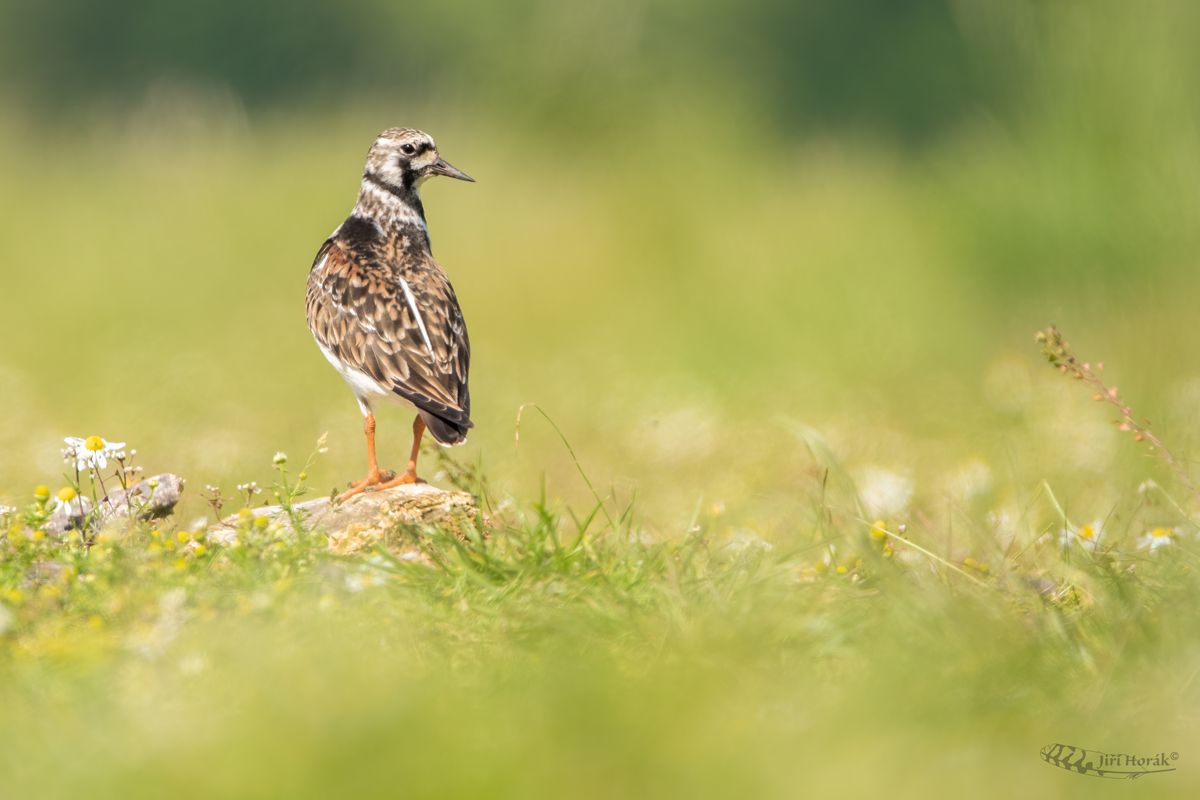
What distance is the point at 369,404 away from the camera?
6.23 metres

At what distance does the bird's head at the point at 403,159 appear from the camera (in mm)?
6625

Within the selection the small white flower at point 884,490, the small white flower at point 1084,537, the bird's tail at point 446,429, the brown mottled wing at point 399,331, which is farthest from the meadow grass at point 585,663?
the small white flower at point 884,490

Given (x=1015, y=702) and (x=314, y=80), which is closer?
(x=1015, y=702)

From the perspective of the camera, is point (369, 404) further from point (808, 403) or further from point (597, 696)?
point (808, 403)

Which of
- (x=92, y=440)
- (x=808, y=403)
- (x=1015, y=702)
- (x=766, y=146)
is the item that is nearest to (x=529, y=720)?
(x=1015, y=702)

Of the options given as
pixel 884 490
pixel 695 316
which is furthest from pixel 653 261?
pixel 884 490

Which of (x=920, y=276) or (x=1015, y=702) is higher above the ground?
(x=920, y=276)

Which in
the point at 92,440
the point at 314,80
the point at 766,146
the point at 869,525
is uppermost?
the point at 314,80

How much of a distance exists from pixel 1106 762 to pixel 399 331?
398 centimetres

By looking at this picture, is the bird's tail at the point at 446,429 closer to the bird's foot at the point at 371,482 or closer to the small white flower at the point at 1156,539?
the bird's foot at the point at 371,482

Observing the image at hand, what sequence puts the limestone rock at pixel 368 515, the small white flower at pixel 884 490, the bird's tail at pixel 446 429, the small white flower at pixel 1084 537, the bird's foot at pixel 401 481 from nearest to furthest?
1. the small white flower at pixel 1084 537
2. the limestone rock at pixel 368 515
3. the bird's tail at pixel 446 429
4. the bird's foot at pixel 401 481
5. the small white flower at pixel 884 490

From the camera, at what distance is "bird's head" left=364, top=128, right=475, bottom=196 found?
6.62 meters

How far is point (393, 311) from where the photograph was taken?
6.04 meters

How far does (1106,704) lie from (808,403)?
8.52 metres
